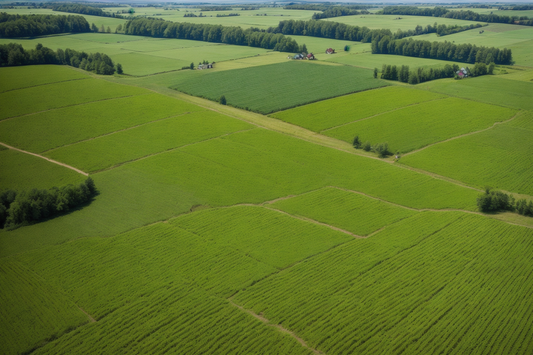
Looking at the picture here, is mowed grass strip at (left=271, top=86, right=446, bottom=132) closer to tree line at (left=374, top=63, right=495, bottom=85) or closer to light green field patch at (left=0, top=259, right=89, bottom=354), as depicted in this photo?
tree line at (left=374, top=63, right=495, bottom=85)

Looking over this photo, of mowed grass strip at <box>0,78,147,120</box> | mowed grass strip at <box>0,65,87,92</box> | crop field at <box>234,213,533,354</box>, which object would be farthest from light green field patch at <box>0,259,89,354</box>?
mowed grass strip at <box>0,65,87,92</box>

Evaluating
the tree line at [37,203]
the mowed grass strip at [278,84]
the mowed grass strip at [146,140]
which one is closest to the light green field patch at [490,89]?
the mowed grass strip at [278,84]

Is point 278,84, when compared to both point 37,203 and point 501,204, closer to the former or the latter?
point 501,204

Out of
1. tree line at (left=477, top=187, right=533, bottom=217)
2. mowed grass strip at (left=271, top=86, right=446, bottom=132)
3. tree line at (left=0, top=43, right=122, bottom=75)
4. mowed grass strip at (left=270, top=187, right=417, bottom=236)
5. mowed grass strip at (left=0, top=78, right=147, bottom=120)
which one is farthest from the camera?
tree line at (left=0, top=43, right=122, bottom=75)

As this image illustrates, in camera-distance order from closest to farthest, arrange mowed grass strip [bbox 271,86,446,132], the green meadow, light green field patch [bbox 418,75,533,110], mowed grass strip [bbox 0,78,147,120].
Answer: the green meadow, mowed grass strip [bbox 271,86,446,132], mowed grass strip [bbox 0,78,147,120], light green field patch [bbox 418,75,533,110]

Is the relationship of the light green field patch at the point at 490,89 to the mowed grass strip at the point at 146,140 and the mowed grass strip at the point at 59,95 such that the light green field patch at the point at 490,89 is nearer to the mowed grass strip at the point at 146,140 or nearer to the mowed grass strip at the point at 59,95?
the mowed grass strip at the point at 146,140

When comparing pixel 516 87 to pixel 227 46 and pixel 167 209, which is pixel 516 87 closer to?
pixel 167 209
